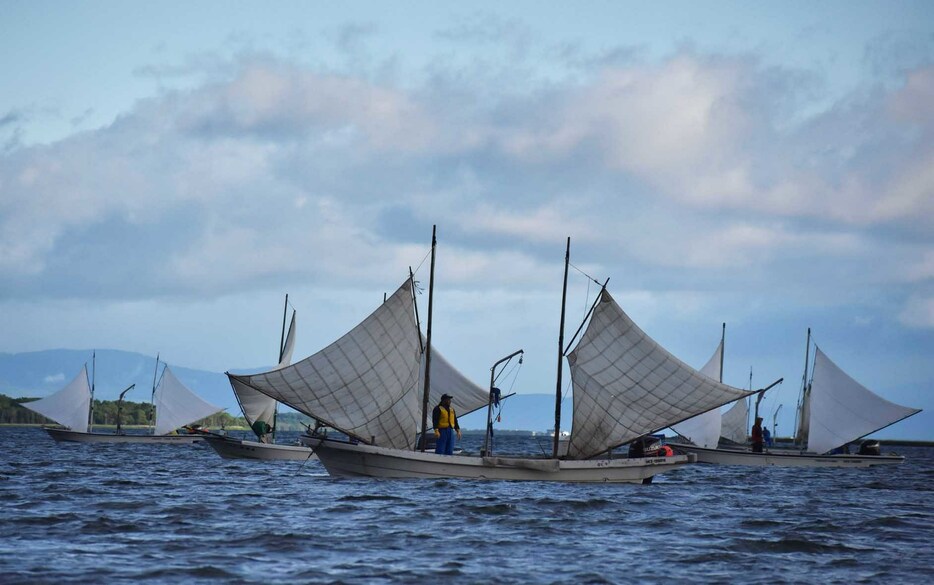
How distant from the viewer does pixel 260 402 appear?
65812 mm

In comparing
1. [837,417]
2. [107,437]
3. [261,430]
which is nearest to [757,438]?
[837,417]

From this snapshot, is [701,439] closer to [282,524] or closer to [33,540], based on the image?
[282,524]

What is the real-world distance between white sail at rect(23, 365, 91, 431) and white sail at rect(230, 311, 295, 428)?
97.3 feet

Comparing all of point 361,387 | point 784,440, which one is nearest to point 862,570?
point 361,387

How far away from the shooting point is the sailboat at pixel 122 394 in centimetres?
8744

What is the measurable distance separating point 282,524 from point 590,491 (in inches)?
566

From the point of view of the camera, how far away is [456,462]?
A: 38.6 m

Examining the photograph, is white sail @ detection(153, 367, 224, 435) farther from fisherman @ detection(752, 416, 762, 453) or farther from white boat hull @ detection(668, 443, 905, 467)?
fisherman @ detection(752, 416, 762, 453)

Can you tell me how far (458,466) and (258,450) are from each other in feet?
87.7

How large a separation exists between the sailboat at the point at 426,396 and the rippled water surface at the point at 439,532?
85 centimetres

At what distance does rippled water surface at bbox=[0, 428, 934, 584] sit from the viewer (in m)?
20.4

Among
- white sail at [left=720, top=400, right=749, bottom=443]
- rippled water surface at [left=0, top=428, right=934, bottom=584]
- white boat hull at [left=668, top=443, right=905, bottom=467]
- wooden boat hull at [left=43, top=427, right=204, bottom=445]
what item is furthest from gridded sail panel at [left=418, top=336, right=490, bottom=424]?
wooden boat hull at [left=43, top=427, right=204, bottom=445]

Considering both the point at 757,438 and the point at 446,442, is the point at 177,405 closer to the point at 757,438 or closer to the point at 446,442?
the point at 757,438

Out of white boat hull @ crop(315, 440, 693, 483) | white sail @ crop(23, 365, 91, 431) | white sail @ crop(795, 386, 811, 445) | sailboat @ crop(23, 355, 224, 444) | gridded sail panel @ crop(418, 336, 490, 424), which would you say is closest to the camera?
white boat hull @ crop(315, 440, 693, 483)
